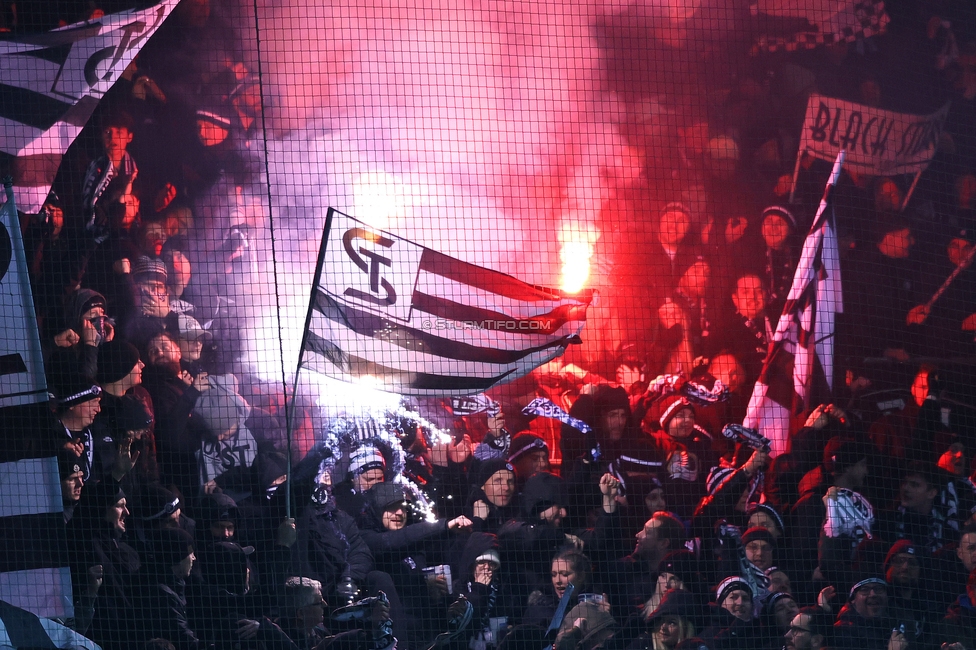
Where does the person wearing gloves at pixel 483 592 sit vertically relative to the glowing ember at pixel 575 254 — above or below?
below

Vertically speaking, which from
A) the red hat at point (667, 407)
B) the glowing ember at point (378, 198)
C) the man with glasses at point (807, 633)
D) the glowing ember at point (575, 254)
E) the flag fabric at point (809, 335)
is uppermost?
the glowing ember at point (378, 198)

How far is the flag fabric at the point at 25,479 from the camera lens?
3.38 m

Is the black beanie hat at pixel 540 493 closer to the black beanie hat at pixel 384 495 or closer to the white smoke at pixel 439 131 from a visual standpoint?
the black beanie hat at pixel 384 495

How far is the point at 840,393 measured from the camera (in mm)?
4035

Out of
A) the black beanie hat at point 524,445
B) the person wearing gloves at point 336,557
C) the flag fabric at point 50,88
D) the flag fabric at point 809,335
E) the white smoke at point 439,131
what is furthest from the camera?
the flag fabric at point 809,335

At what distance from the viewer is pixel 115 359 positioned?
3.64 metres

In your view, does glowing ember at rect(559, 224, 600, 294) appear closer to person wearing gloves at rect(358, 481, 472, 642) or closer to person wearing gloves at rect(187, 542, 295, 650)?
person wearing gloves at rect(358, 481, 472, 642)

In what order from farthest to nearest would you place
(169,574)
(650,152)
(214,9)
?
1. (650,152)
2. (214,9)
3. (169,574)

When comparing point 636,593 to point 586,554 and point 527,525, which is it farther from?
point 527,525

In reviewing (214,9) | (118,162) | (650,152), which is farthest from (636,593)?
(214,9)

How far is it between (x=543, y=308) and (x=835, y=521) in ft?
4.74
